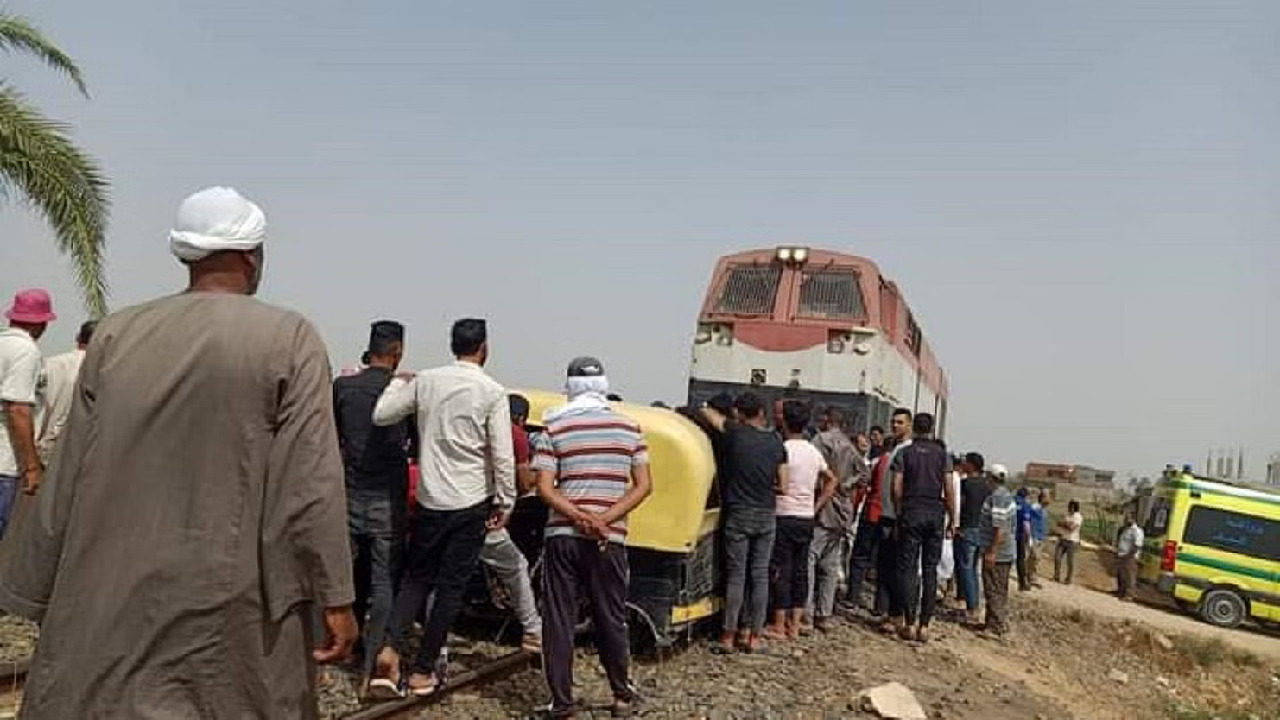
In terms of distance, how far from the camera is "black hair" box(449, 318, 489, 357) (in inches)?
223

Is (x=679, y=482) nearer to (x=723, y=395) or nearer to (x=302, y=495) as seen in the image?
(x=723, y=395)

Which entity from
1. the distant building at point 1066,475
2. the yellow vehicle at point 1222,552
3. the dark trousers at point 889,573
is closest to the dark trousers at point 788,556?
the dark trousers at point 889,573

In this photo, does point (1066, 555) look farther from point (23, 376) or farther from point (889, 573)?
point (23, 376)

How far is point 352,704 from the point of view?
5.47 metres

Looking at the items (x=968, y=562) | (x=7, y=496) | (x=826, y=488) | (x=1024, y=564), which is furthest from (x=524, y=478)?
(x=1024, y=564)

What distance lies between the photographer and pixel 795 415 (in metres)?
8.45

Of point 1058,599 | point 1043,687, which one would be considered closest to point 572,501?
point 1043,687

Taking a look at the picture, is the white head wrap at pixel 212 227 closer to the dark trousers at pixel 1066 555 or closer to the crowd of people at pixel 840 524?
the crowd of people at pixel 840 524

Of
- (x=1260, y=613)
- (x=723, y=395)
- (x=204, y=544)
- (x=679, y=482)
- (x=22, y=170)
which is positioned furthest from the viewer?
(x=1260, y=613)

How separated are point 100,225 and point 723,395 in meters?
6.93

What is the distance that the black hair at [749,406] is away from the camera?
7781mm

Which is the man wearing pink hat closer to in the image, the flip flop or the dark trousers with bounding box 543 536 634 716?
the flip flop

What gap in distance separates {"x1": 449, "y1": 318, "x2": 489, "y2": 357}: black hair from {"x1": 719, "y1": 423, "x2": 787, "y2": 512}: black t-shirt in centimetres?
250

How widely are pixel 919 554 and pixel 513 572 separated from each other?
4.51 metres
